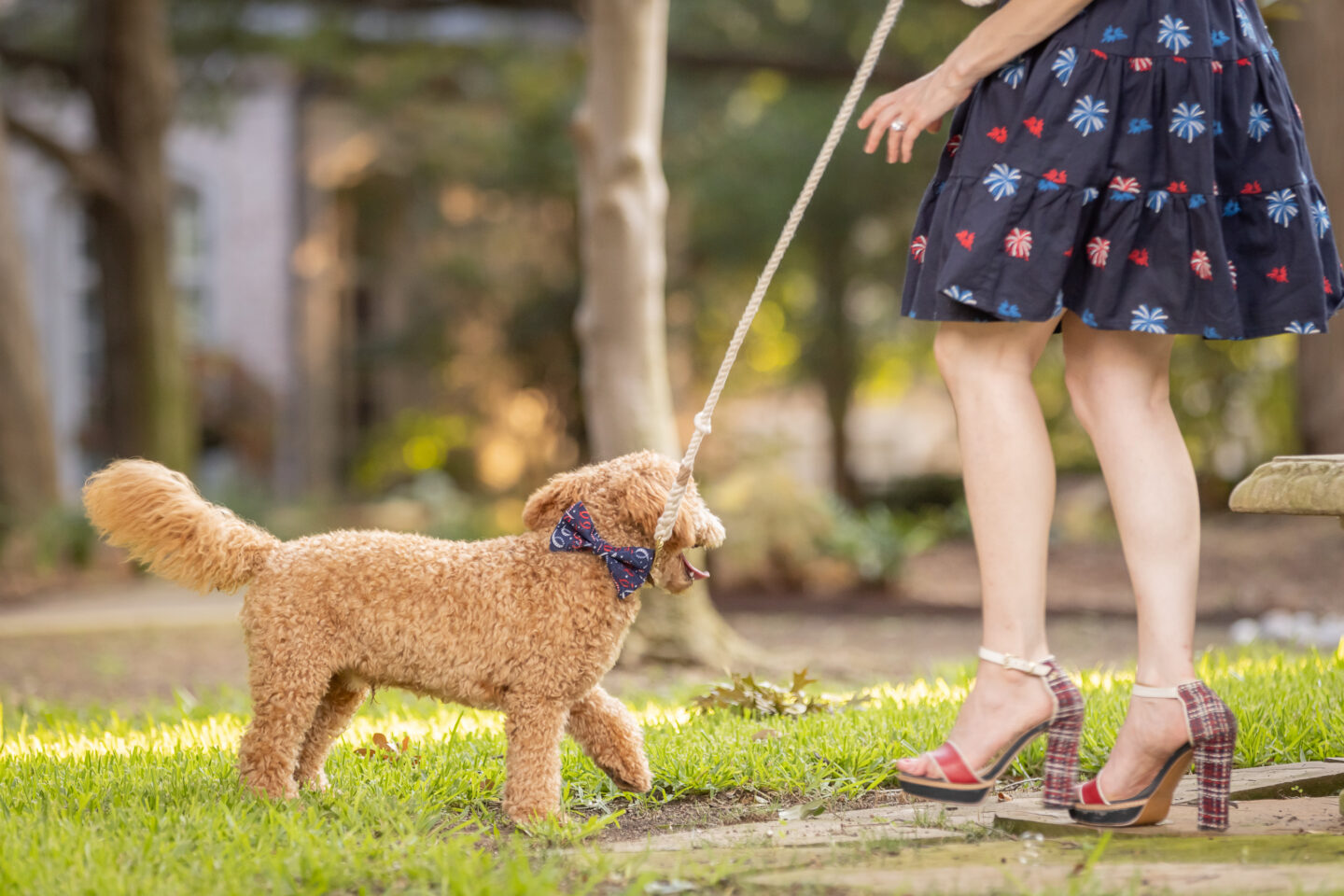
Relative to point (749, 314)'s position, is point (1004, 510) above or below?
below

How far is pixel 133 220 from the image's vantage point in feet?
35.4

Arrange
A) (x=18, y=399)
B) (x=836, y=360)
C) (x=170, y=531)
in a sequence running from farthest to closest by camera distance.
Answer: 1. (x=836, y=360)
2. (x=18, y=399)
3. (x=170, y=531)

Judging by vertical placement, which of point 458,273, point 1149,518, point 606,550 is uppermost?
point 458,273

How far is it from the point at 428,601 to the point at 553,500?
0.34 m

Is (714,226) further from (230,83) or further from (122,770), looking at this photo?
(122,770)

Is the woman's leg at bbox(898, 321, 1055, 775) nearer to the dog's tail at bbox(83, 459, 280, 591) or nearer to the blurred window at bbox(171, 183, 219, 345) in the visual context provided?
the dog's tail at bbox(83, 459, 280, 591)

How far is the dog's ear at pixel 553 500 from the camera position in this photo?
2.55 m

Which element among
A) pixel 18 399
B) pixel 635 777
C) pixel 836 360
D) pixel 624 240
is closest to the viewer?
pixel 635 777

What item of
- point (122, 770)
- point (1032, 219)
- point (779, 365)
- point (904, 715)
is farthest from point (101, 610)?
point (779, 365)

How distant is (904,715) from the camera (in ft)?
10.7

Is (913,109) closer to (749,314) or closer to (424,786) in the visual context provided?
(749,314)

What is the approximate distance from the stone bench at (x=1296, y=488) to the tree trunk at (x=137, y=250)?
9.80 meters

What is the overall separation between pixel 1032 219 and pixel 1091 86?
0.89ft

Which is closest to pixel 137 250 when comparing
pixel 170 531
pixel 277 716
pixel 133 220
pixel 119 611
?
pixel 133 220
